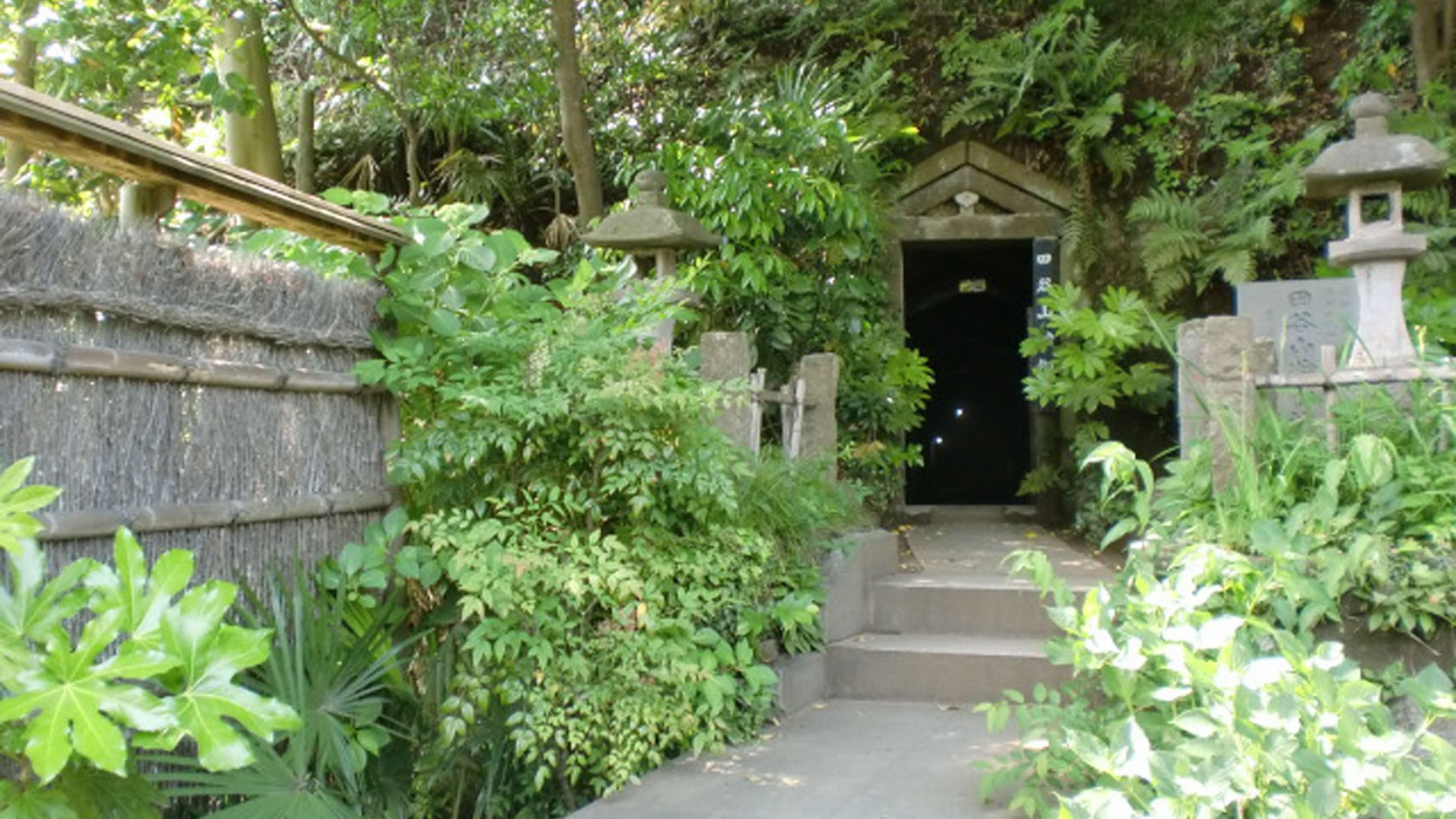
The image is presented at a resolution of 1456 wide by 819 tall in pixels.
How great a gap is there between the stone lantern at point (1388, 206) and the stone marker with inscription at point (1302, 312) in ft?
4.32

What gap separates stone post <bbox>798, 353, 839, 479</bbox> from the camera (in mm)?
7137

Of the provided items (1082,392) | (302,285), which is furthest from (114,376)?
(1082,392)

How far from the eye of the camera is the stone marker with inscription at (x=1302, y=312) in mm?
7117

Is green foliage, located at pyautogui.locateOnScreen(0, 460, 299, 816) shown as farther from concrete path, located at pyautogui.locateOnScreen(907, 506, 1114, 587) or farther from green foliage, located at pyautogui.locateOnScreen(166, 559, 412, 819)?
concrete path, located at pyautogui.locateOnScreen(907, 506, 1114, 587)

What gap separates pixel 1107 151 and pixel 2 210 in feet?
27.0

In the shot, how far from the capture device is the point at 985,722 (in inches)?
206

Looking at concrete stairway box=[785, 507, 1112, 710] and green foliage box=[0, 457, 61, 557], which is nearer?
green foliage box=[0, 457, 61, 557]

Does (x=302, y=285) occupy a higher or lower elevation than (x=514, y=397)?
higher

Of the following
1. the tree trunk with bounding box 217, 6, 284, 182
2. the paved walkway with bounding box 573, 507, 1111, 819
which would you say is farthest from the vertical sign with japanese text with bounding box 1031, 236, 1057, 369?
the tree trunk with bounding box 217, 6, 284, 182

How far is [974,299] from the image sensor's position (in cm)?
1673

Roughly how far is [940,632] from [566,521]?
2.56 meters

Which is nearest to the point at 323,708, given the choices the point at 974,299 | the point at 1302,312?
the point at 1302,312

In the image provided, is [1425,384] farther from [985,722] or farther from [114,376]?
[114,376]

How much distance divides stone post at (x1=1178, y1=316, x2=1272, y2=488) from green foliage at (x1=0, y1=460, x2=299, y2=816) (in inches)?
147
